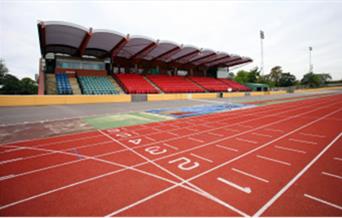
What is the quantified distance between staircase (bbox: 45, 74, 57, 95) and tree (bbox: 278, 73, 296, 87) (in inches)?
3446

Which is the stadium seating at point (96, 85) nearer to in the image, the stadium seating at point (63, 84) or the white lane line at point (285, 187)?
the stadium seating at point (63, 84)

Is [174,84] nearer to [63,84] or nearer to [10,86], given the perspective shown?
[63,84]

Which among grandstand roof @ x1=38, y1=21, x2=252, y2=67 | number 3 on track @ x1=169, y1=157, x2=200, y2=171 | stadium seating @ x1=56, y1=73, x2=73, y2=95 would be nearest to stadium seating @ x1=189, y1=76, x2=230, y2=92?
grandstand roof @ x1=38, y1=21, x2=252, y2=67

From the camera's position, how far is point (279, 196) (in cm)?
286

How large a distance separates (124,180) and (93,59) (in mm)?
33638

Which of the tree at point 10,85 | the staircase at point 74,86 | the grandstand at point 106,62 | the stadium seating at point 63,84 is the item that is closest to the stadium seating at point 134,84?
the grandstand at point 106,62

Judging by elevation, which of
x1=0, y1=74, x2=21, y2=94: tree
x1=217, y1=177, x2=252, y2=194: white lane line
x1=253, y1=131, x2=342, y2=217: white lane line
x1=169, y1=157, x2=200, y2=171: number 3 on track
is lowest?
x1=253, y1=131, x2=342, y2=217: white lane line

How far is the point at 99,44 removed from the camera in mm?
27125

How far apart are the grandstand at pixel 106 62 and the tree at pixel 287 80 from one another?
4492 centimetres

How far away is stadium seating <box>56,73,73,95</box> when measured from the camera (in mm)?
22848

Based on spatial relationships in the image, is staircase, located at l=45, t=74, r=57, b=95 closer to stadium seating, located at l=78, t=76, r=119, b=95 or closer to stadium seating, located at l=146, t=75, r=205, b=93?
stadium seating, located at l=78, t=76, r=119, b=95

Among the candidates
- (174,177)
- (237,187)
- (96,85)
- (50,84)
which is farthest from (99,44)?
(237,187)

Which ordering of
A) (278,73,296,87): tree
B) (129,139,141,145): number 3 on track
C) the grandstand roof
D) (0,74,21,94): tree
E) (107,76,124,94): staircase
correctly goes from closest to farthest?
(129,139,141,145): number 3 on track, the grandstand roof, (107,76,124,94): staircase, (0,74,21,94): tree, (278,73,296,87): tree

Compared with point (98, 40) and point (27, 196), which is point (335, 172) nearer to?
point (27, 196)
